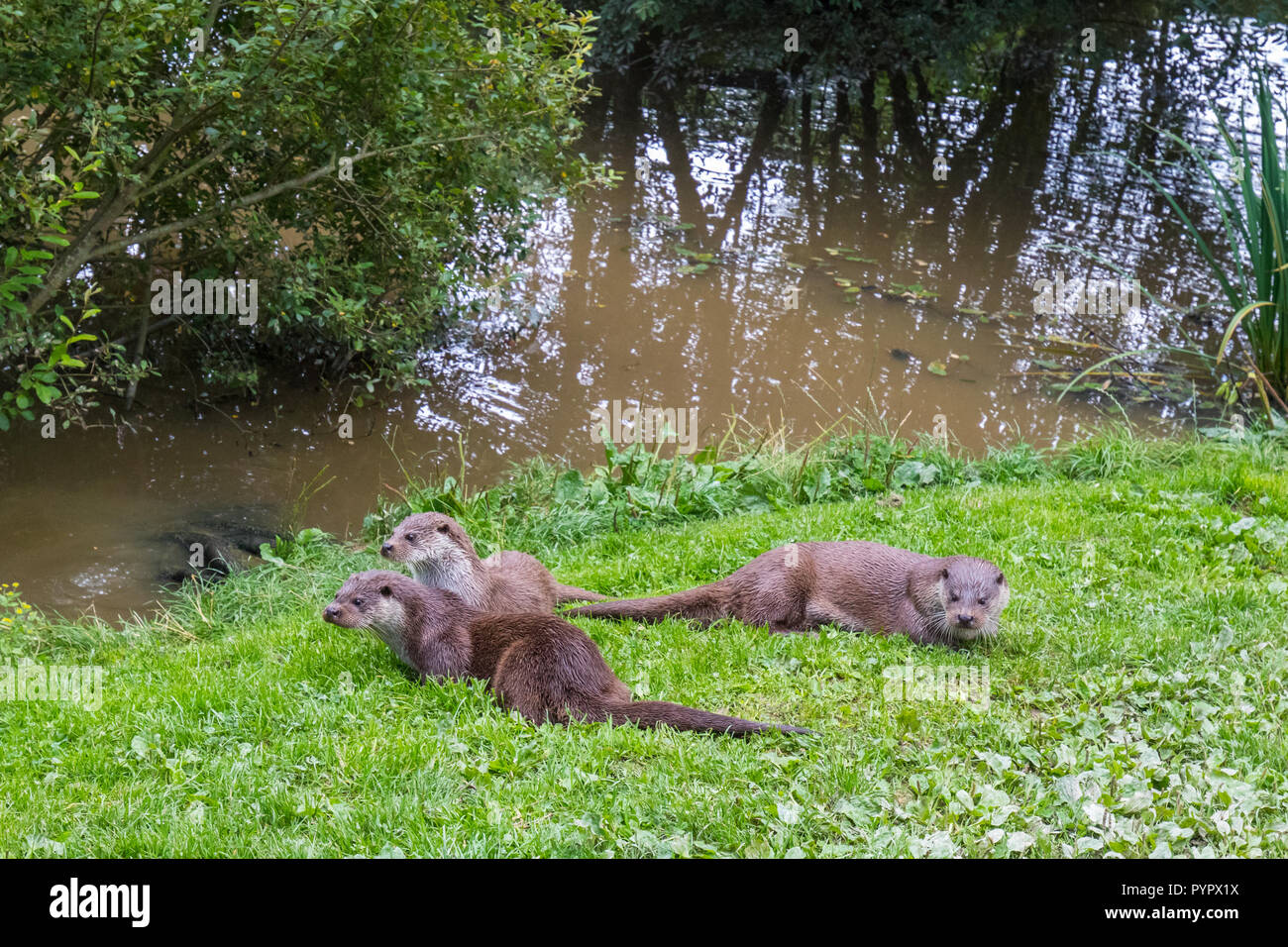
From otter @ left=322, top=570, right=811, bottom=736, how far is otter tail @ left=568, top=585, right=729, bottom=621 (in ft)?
2.62

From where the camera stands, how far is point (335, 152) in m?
8.64

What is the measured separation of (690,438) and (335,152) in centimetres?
386

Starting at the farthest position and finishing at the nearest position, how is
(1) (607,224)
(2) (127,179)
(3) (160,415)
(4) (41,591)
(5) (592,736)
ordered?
(1) (607,224)
(3) (160,415)
(2) (127,179)
(4) (41,591)
(5) (592,736)

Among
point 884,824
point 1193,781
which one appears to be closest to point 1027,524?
point 1193,781

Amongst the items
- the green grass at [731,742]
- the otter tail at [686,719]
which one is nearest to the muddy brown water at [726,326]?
the green grass at [731,742]

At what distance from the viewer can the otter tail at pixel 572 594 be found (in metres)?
5.90

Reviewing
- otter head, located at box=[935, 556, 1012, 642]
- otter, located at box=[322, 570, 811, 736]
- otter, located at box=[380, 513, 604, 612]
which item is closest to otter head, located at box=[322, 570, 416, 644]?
otter, located at box=[322, 570, 811, 736]

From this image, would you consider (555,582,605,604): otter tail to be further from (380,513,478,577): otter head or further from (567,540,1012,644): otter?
(380,513,478,577): otter head

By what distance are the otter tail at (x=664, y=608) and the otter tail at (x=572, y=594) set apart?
1.14ft

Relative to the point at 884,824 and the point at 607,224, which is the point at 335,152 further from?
the point at 884,824

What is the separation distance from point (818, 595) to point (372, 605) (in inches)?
88.3

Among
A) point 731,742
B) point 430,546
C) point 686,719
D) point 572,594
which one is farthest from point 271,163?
point 731,742

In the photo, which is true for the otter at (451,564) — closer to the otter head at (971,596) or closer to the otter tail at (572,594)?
the otter tail at (572,594)

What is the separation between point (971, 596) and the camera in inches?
194
